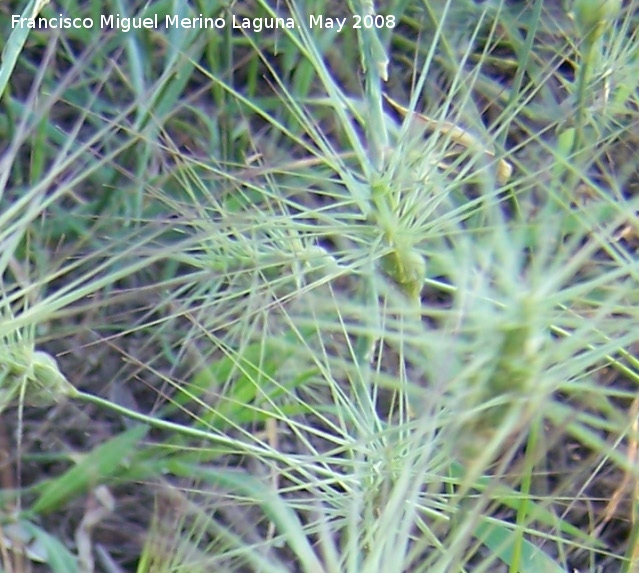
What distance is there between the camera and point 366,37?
52 cm

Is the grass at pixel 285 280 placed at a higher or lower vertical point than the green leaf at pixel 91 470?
higher

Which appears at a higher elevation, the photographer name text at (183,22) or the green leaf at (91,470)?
the photographer name text at (183,22)

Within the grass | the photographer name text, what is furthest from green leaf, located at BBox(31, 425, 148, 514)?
the photographer name text

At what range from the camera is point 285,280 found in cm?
48

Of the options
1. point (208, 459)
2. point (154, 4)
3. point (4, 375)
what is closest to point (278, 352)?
point (208, 459)

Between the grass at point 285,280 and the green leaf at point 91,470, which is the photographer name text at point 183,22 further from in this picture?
the green leaf at point 91,470

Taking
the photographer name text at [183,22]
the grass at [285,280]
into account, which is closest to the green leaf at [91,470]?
the grass at [285,280]

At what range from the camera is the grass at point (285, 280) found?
43 centimetres

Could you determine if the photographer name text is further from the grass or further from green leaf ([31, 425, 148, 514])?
green leaf ([31, 425, 148, 514])

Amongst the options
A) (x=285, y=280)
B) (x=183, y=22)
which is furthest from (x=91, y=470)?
(x=183, y=22)

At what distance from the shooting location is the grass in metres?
0.43

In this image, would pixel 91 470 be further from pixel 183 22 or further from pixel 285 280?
pixel 183 22

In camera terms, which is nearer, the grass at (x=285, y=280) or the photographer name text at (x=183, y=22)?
the grass at (x=285, y=280)

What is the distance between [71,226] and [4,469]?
17cm
